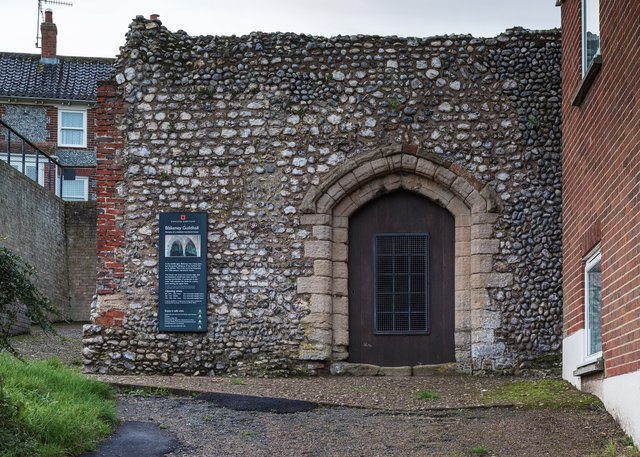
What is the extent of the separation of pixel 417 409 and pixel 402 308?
10.4 ft

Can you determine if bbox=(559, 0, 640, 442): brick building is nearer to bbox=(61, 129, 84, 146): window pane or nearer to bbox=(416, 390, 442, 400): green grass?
bbox=(416, 390, 442, 400): green grass

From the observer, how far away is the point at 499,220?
37.4ft

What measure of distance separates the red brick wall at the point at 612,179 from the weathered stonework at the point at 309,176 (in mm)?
1447

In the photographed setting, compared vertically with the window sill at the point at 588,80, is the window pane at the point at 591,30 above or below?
above

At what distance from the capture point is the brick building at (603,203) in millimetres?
6797

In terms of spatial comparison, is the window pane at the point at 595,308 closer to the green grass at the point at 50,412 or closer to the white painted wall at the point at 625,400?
the white painted wall at the point at 625,400

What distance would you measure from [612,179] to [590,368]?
6.63 feet

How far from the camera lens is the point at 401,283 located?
1173 centimetres

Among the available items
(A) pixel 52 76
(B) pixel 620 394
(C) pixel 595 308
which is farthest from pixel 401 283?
(A) pixel 52 76

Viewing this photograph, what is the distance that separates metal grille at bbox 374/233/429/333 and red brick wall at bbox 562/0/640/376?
2.30 m

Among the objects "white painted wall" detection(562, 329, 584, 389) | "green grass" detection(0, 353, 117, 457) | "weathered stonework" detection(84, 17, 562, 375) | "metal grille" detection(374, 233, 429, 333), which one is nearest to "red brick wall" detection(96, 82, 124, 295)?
"weathered stonework" detection(84, 17, 562, 375)

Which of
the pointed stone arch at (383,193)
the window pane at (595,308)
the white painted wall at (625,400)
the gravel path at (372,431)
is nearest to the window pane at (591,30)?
the window pane at (595,308)

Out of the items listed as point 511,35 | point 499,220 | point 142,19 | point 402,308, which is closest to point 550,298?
point 499,220

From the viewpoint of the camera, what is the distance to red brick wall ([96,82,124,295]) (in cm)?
→ 1166
